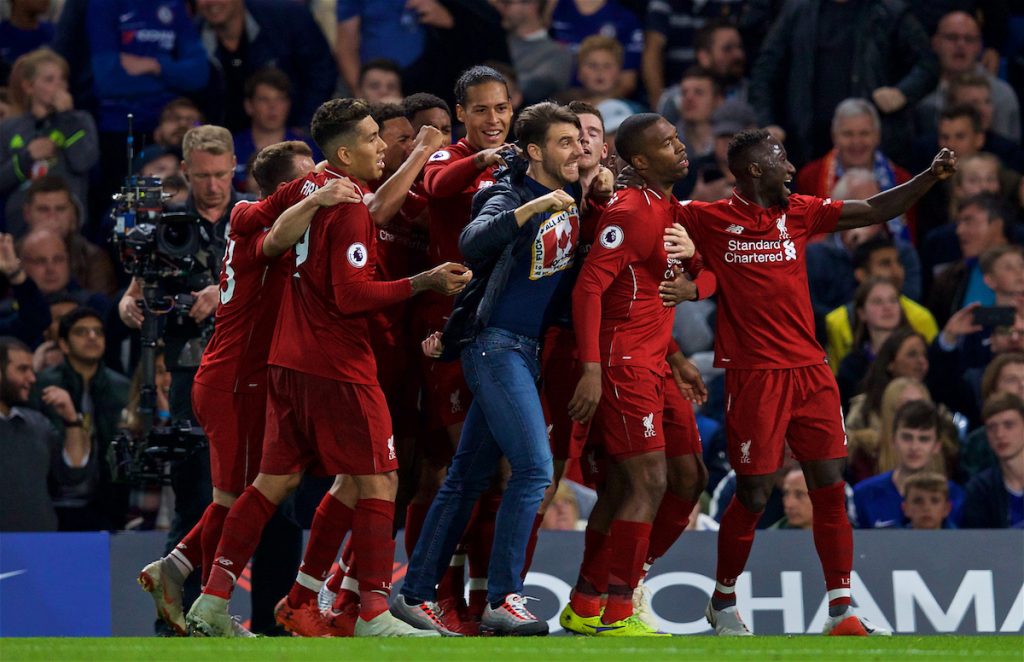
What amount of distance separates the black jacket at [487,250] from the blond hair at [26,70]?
218 inches

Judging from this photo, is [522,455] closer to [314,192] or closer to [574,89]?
[314,192]

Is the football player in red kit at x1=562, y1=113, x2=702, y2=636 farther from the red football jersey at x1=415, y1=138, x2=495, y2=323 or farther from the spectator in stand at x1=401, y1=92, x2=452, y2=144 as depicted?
the spectator in stand at x1=401, y1=92, x2=452, y2=144

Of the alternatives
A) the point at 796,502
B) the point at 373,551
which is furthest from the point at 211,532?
the point at 796,502

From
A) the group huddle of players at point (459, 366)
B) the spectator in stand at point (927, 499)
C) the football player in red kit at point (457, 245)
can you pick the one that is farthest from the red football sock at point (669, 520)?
the spectator in stand at point (927, 499)

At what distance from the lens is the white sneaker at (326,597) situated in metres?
7.87

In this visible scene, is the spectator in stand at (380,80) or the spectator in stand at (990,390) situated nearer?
the spectator in stand at (990,390)

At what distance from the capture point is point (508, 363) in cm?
723

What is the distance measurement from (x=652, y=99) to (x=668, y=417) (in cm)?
584

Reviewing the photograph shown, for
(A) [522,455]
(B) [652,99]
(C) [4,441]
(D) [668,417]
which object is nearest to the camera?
(A) [522,455]

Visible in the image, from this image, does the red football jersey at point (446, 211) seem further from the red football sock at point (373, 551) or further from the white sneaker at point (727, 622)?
the white sneaker at point (727, 622)

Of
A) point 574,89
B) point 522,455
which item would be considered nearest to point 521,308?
point 522,455

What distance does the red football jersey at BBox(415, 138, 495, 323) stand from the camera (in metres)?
7.71

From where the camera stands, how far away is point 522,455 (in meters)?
7.12

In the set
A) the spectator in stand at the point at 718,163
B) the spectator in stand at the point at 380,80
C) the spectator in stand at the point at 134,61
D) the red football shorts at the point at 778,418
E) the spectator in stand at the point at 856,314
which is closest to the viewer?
the red football shorts at the point at 778,418
